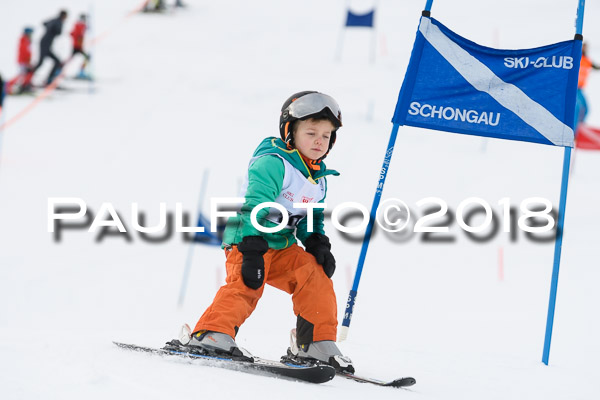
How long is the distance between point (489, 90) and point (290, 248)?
149 centimetres

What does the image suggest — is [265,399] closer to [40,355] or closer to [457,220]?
[40,355]

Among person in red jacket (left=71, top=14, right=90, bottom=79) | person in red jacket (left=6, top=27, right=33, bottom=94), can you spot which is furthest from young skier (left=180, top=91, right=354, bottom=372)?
person in red jacket (left=71, top=14, right=90, bottom=79)

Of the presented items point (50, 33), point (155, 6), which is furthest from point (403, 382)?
point (155, 6)

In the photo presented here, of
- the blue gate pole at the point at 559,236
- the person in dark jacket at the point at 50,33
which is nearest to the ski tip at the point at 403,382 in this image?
the blue gate pole at the point at 559,236

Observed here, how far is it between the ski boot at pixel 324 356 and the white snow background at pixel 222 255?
19 cm

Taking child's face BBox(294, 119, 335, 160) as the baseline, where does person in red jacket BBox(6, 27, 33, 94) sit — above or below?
above

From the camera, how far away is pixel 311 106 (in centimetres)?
352

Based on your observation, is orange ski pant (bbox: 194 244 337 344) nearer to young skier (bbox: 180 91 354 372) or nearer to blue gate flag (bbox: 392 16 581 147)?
young skier (bbox: 180 91 354 372)

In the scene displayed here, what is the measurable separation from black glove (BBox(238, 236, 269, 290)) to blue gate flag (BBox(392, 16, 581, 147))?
1256mm

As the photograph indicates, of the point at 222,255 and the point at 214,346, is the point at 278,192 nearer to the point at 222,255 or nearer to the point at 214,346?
the point at 214,346

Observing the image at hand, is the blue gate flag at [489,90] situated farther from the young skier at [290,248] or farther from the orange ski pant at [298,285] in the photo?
the orange ski pant at [298,285]

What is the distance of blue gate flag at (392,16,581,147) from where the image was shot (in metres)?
4.12

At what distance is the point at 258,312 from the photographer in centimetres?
743

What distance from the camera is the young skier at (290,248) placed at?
343cm
